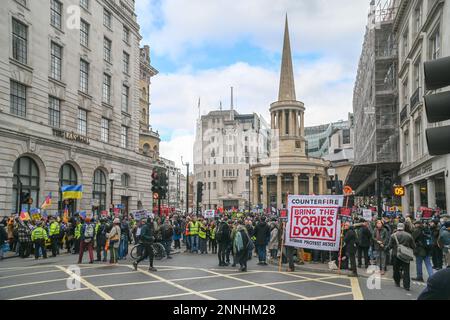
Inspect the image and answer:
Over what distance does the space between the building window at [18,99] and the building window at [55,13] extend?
6.12 m

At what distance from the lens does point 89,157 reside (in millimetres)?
36312

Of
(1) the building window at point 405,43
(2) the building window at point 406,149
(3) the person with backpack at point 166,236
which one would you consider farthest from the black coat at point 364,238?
(1) the building window at point 405,43

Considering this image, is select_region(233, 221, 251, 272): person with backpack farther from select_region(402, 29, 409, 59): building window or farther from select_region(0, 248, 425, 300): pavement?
select_region(402, 29, 409, 59): building window

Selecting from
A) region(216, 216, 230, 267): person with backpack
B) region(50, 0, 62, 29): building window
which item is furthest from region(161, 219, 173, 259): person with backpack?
region(50, 0, 62, 29): building window

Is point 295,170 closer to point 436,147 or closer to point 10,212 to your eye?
point 10,212

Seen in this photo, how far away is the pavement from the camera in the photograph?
Result: 10.4m

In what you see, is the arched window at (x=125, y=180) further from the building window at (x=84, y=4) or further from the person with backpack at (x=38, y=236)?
the person with backpack at (x=38, y=236)

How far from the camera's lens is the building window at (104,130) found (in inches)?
1557

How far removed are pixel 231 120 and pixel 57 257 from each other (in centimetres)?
11303

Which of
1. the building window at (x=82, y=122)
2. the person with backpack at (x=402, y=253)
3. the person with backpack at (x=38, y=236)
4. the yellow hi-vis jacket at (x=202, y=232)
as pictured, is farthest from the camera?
the building window at (x=82, y=122)

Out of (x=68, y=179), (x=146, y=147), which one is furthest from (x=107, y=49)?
(x=146, y=147)

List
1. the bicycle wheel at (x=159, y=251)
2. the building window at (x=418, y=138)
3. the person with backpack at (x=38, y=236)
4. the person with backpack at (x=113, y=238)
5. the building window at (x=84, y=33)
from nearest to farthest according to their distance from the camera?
the person with backpack at (x=113, y=238) < the bicycle wheel at (x=159, y=251) < the person with backpack at (x=38, y=236) < the building window at (x=418, y=138) < the building window at (x=84, y=33)

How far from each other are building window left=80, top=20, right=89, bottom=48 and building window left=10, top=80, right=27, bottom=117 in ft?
29.0
